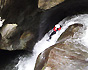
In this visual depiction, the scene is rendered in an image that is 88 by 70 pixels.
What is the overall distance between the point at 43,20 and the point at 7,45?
2.22 metres

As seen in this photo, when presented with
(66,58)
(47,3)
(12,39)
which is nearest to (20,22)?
(12,39)

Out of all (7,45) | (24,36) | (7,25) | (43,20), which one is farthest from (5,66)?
(43,20)

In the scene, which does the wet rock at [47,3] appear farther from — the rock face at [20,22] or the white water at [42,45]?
the white water at [42,45]

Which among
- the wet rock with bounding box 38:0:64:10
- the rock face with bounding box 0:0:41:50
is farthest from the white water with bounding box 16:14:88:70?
the wet rock with bounding box 38:0:64:10

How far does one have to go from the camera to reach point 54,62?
3580mm

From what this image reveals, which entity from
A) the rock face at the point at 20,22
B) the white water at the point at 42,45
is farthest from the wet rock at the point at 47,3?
the white water at the point at 42,45

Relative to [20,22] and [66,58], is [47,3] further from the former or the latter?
[66,58]

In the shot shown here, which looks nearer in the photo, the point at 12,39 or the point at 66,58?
the point at 66,58

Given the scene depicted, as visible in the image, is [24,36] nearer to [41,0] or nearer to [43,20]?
[43,20]

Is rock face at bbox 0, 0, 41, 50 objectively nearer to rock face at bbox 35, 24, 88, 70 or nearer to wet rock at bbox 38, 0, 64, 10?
wet rock at bbox 38, 0, 64, 10

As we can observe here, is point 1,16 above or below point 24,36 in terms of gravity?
above

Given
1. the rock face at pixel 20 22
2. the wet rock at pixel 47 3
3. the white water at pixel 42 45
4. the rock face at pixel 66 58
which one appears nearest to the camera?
the rock face at pixel 66 58

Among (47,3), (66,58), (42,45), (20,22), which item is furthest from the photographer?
(42,45)

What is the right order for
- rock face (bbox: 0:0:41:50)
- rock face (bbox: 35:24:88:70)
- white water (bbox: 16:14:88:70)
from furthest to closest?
white water (bbox: 16:14:88:70)
rock face (bbox: 0:0:41:50)
rock face (bbox: 35:24:88:70)
